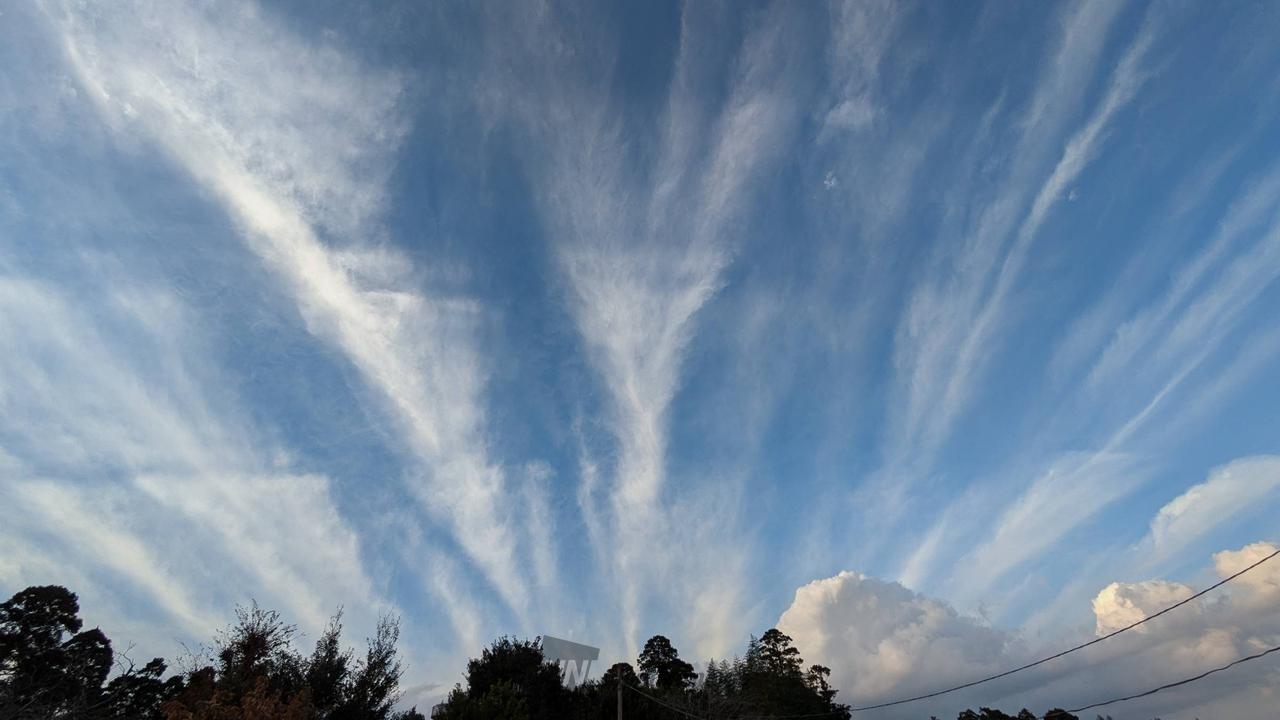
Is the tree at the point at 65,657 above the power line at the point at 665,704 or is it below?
above

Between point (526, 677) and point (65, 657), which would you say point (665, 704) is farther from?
point (65, 657)

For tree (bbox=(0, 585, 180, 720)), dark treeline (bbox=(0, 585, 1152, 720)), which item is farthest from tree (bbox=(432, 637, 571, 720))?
tree (bbox=(0, 585, 180, 720))

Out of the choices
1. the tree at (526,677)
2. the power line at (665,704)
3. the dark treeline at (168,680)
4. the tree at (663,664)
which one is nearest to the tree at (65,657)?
the dark treeline at (168,680)

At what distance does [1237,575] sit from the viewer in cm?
→ 1477

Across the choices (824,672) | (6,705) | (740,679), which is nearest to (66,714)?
(6,705)

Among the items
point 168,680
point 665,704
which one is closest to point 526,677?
point 665,704

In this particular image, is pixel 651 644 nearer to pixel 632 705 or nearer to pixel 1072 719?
pixel 632 705

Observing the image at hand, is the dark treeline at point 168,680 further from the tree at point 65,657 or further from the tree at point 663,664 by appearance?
the tree at point 663,664

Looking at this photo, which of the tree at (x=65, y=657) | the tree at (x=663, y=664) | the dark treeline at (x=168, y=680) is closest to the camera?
the dark treeline at (x=168, y=680)

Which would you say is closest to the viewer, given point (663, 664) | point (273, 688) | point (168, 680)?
point (273, 688)

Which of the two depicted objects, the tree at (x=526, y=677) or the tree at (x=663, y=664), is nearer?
the tree at (x=526, y=677)

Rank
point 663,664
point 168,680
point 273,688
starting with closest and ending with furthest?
1. point 273,688
2. point 168,680
3. point 663,664

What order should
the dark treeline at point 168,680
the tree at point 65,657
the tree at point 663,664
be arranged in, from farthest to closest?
the tree at point 663,664
the tree at point 65,657
the dark treeline at point 168,680

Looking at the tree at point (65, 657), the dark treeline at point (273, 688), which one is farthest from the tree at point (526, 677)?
the tree at point (65, 657)
